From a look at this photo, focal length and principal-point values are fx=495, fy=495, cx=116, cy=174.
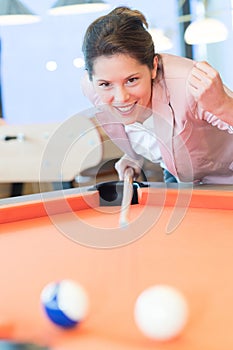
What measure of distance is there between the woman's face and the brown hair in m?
0.02

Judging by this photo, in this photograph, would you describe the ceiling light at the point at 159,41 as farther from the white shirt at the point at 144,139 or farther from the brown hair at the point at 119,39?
the brown hair at the point at 119,39

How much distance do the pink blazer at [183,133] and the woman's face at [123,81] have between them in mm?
74

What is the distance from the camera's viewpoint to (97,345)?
74cm

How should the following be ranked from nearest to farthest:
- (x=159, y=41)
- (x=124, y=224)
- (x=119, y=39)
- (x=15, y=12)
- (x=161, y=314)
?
(x=161, y=314) < (x=124, y=224) < (x=119, y=39) < (x=15, y=12) < (x=159, y=41)

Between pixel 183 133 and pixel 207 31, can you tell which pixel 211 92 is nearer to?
pixel 183 133

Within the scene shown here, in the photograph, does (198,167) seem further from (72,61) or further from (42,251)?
(72,61)

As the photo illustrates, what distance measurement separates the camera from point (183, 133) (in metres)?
1.90

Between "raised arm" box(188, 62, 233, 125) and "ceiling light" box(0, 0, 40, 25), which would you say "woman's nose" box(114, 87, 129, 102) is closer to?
"raised arm" box(188, 62, 233, 125)

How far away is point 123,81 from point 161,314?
106 cm

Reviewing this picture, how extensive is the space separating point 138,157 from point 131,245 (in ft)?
3.39

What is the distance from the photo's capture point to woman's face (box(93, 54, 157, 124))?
1.66m

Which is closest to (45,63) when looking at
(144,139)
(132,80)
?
(144,139)

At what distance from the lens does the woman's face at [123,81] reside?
65.2 inches

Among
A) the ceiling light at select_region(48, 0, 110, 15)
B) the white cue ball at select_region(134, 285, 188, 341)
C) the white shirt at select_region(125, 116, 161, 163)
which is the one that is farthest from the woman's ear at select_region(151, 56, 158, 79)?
the ceiling light at select_region(48, 0, 110, 15)
